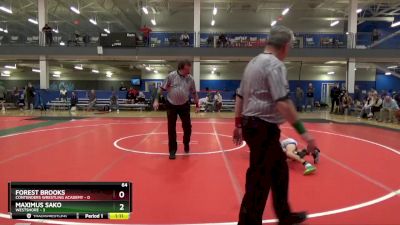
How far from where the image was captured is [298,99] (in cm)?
2636

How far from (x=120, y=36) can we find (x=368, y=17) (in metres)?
24.7

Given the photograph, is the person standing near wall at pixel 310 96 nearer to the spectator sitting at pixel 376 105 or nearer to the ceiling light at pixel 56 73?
the spectator sitting at pixel 376 105

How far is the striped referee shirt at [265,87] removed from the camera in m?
2.89

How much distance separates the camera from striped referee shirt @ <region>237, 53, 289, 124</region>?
114 inches

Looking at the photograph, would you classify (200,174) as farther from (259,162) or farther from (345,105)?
(345,105)

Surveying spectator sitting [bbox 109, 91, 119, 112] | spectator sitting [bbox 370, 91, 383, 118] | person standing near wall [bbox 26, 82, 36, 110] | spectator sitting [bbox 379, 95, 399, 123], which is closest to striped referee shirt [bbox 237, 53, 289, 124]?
spectator sitting [bbox 379, 95, 399, 123]

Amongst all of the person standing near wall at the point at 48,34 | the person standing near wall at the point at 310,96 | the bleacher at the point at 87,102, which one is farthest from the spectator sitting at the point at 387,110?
the person standing near wall at the point at 48,34

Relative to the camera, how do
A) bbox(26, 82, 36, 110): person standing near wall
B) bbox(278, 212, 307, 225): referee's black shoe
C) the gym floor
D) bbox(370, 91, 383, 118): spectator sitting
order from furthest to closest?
bbox(26, 82, 36, 110): person standing near wall, bbox(370, 91, 383, 118): spectator sitting, the gym floor, bbox(278, 212, 307, 225): referee's black shoe

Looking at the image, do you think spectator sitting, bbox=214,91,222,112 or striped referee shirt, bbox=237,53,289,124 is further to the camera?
spectator sitting, bbox=214,91,222,112

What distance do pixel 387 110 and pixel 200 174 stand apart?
14752mm
